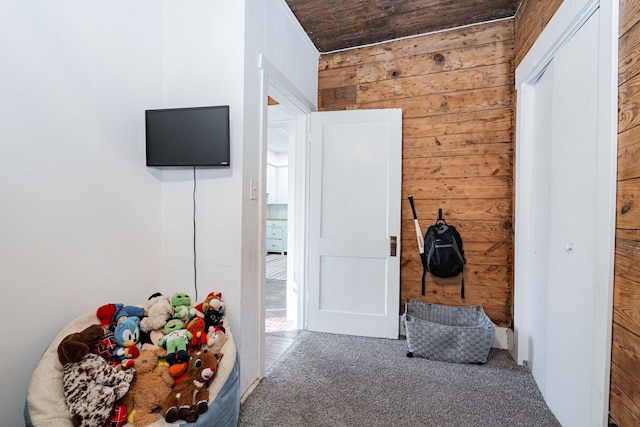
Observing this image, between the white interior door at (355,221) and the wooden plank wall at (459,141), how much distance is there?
0.49 ft

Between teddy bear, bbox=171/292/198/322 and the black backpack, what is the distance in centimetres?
177

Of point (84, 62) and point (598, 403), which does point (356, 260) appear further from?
point (84, 62)

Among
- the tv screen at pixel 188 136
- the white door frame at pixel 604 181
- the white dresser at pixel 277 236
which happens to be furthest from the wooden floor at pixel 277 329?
the white dresser at pixel 277 236

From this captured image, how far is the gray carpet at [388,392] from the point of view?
5.17 feet

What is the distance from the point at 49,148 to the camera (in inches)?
50.1

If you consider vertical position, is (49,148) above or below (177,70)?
below

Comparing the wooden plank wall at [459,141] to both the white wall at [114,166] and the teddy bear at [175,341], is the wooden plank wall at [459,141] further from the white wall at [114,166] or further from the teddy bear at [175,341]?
the teddy bear at [175,341]

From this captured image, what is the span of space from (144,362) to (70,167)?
926 millimetres

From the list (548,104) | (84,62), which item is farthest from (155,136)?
(548,104)

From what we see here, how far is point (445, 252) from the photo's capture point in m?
2.37

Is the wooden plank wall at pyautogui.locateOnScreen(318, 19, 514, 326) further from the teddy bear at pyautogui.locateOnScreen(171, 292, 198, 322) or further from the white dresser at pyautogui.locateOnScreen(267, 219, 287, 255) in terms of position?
the white dresser at pyautogui.locateOnScreen(267, 219, 287, 255)

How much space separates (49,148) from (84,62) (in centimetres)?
45

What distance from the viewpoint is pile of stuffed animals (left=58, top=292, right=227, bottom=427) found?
1153 mm

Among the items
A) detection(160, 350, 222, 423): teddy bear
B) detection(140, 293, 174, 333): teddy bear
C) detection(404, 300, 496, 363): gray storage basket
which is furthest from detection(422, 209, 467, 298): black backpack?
detection(140, 293, 174, 333): teddy bear
